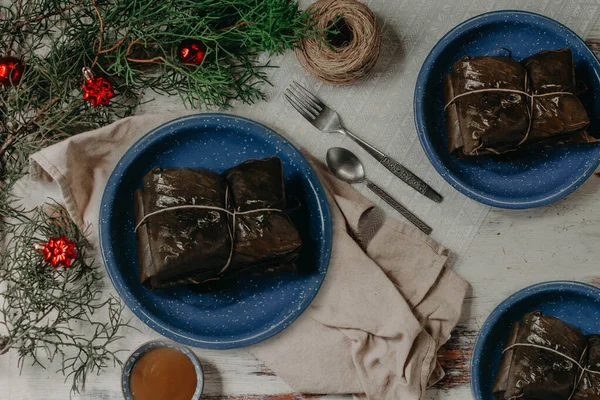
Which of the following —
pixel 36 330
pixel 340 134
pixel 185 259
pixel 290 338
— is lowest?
pixel 36 330

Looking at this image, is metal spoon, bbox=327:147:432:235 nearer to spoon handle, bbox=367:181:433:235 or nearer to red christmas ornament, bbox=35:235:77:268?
spoon handle, bbox=367:181:433:235

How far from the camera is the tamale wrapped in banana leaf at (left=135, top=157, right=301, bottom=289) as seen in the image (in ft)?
6.46

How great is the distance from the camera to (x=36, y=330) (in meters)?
2.24

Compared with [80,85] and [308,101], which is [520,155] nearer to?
[308,101]

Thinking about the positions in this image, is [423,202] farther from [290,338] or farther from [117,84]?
[117,84]

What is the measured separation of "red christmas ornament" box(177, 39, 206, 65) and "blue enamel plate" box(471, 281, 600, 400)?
1.23 metres

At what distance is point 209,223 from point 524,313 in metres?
1.08

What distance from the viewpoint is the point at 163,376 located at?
85.8 inches

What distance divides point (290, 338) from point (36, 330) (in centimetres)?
83

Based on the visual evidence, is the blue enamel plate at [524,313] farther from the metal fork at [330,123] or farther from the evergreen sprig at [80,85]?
the evergreen sprig at [80,85]

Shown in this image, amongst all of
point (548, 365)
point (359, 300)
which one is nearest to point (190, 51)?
point (359, 300)

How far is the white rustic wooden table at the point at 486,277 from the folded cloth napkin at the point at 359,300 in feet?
0.27

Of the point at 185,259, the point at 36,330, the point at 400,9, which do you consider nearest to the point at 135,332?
the point at 36,330

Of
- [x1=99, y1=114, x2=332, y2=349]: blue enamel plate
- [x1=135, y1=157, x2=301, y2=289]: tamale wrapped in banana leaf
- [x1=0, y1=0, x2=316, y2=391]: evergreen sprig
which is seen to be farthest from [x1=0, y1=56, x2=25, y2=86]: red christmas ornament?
[x1=135, y1=157, x2=301, y2=289]: tamale wrapped in banana leaf
